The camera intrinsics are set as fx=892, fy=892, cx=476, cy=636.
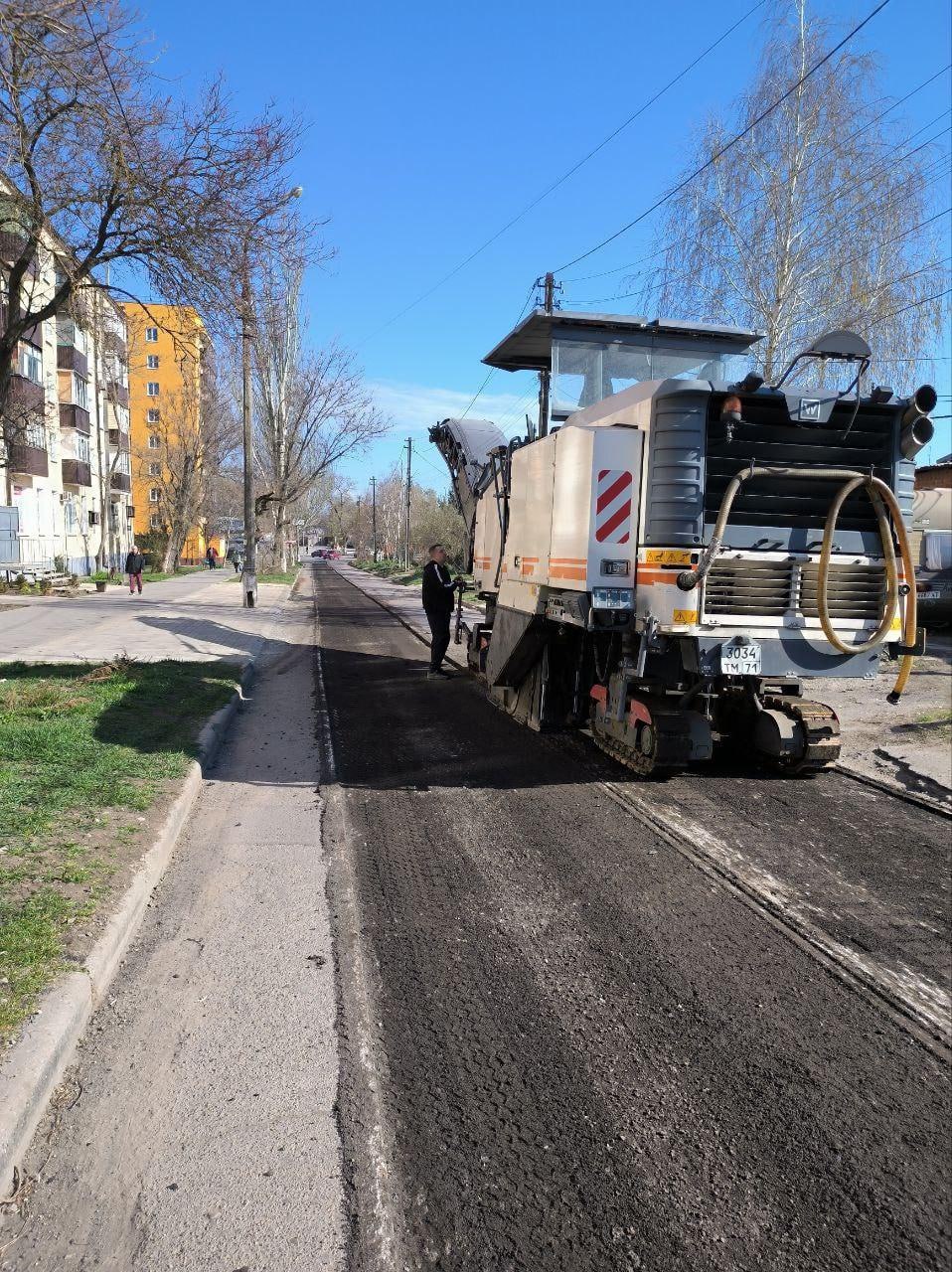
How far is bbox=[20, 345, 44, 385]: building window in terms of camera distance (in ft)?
95.0

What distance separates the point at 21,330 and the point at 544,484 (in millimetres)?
7538

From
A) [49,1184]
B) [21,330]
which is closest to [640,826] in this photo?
[49,1184]

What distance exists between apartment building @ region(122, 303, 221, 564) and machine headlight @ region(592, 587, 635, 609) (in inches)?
291

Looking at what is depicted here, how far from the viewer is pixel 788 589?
248 inches

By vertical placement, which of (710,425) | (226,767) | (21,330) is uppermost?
(21,330)

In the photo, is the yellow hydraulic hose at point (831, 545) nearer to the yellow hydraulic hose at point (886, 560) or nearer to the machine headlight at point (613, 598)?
the yellow hydraulic hose at point (886, 560)

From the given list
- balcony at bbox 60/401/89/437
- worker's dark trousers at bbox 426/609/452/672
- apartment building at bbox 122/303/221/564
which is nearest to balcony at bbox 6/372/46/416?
apartment building at bbox 122/303/221/564

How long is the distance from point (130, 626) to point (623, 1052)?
1630 centimetres

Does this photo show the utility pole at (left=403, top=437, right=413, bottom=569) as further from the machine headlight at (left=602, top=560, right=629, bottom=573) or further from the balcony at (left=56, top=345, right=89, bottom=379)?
the machine headlight at (left=602, top=560, right=629, bottom=573)

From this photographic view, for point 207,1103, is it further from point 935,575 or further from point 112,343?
point 112,343

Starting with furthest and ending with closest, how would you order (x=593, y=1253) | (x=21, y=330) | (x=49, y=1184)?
1. (x=21, y=330)
2. (x=49, y=1184)
3. (x=593, y=1253)

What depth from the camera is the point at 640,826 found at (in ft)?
19.7

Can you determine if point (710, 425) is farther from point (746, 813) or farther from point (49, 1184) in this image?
point (49, 1184)

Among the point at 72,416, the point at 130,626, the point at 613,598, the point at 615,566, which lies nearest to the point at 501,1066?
the point at 613,598
